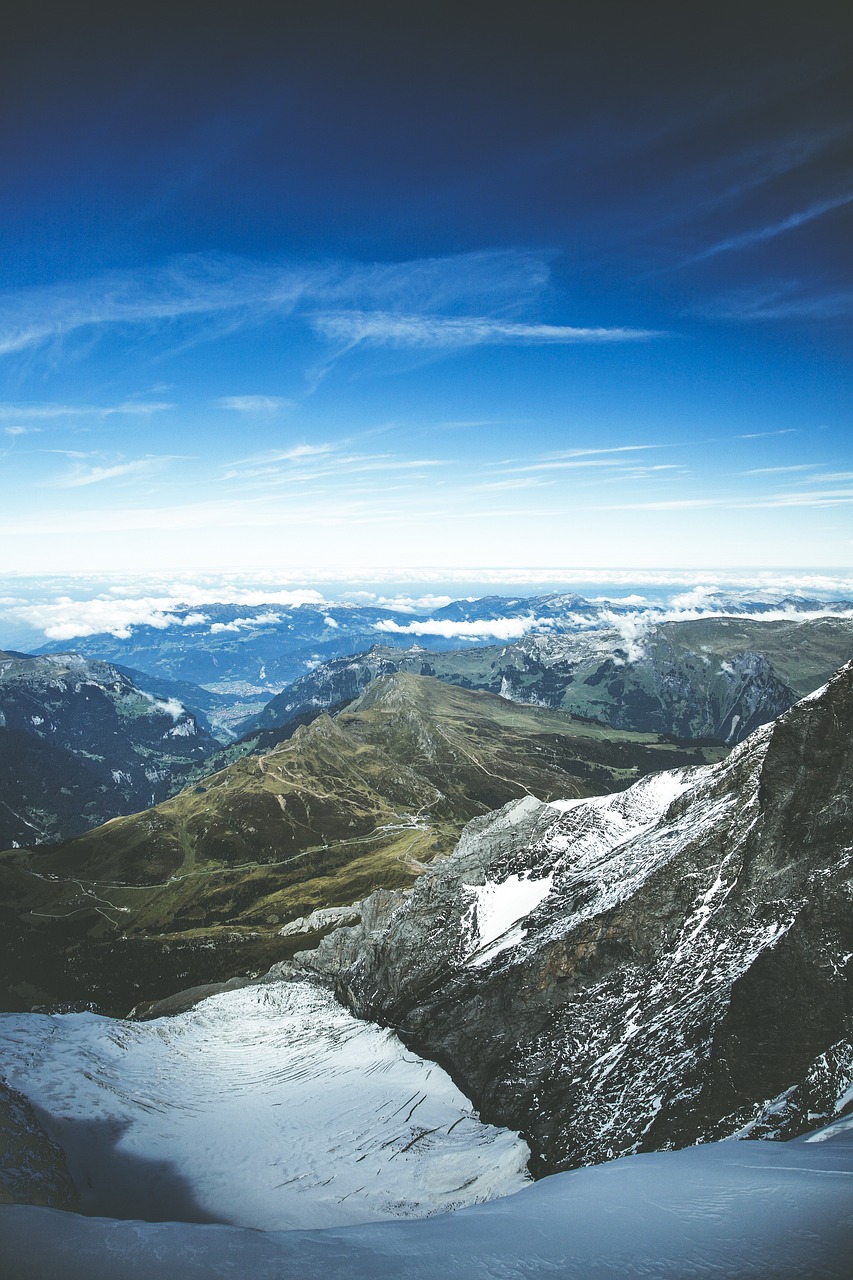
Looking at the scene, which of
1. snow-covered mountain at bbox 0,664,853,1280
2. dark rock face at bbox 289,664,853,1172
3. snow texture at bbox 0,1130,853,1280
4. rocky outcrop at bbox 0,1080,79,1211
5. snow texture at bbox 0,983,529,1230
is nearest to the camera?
snow texture at bbox 0,1130,853,1280

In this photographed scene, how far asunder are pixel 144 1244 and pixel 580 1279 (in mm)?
16717

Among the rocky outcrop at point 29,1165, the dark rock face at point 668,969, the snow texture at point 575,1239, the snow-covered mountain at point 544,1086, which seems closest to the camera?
the snow texture at point 575,1239

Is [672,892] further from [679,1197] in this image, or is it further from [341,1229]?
[341,1229]

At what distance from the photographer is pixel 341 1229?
2567 centimetres

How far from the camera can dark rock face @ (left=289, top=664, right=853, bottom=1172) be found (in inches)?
1281

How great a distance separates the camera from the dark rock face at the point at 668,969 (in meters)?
32.5

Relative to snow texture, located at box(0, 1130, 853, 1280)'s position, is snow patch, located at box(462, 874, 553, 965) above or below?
below

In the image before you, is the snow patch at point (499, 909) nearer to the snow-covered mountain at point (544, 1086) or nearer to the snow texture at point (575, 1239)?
the snow-covered mountain at point (544, 1086)

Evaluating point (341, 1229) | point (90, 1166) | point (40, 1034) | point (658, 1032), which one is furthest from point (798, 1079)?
point (40, 1034)

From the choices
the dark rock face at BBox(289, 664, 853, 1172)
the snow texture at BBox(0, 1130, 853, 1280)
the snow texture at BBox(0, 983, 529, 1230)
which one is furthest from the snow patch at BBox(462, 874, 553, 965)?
the snow texture at BBox(0, 1130, 853, 1280)

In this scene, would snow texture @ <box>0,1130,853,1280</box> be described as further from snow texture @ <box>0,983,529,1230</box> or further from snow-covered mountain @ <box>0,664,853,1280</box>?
Answer: snow texture @ <box>0,983,529,1230</box>

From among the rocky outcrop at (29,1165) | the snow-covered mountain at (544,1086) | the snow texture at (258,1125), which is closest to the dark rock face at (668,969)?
the snow-covered mountain at (544,1086)

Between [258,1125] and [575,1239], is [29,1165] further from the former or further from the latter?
[575,1239]

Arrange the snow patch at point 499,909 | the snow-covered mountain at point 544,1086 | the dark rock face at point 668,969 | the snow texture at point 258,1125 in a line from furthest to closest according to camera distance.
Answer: the snow patch at point 499,909
the snow texture at point 258,1125
the dark rock face at point 668,969
the snow-covered mountain at point 544,1086
